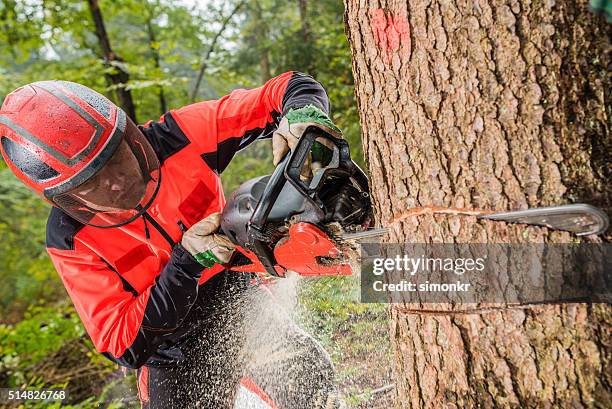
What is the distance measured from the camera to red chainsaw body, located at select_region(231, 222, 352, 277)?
1574mm

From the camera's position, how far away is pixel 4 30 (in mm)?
5594

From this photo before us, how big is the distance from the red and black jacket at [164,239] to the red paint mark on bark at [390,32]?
89 centimetres

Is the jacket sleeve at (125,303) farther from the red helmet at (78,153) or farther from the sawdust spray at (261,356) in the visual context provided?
the sawdust spray at (261,356)

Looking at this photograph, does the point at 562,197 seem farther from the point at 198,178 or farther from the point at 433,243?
the point at 198,178

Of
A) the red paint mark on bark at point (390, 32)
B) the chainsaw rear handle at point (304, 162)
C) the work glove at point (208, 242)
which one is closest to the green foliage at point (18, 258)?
the work glove at point (208, 242)

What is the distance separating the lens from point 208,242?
2084 millimetres

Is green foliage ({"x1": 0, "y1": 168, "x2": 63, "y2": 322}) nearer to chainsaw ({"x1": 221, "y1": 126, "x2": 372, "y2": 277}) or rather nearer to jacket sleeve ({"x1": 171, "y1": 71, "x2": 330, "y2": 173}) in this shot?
jacket sleeve ({"x1": 171, "y1": 71, "x2": 330, "y2": 173})

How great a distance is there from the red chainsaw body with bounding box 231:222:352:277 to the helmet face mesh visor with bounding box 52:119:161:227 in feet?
3.14

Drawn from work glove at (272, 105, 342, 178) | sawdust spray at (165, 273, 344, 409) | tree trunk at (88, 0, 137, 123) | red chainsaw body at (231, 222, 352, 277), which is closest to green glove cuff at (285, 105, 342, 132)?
work glove at (272, 105, 342, 178)

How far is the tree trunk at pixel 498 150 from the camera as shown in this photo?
1.03 metres

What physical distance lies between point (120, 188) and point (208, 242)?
1.92 feet

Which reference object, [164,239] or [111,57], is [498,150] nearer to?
[164,239]

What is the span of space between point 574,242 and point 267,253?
109cm

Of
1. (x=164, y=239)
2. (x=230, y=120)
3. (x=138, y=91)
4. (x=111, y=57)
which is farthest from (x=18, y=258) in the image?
(x=230, y=120)
